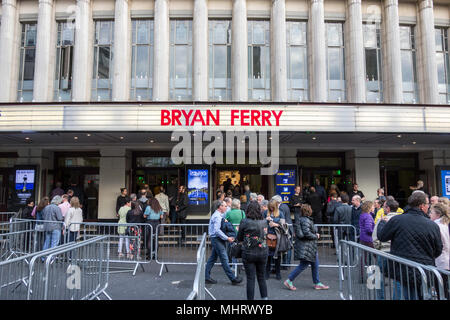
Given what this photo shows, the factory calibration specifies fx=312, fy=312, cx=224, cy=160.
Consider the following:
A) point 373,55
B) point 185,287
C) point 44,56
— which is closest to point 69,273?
point 185,287

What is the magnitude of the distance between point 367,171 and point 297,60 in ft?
21.2

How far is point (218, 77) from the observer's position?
15570 mm

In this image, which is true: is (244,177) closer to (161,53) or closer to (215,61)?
(215,61)

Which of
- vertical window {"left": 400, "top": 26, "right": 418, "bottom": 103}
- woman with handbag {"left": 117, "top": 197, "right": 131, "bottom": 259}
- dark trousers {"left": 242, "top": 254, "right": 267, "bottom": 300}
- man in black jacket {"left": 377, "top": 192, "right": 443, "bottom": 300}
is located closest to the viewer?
man in black jacket {"left": 377, "top": 192, "right": 443, "bottom": 300}

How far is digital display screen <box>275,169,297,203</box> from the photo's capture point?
14.1 meters

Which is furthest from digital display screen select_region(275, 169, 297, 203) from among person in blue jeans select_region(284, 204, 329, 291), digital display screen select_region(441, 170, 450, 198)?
person in blue jeans select_region(284, 204, 329, 291)

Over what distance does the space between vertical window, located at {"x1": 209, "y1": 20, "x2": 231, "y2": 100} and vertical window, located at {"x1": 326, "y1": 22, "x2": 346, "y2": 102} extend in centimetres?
506

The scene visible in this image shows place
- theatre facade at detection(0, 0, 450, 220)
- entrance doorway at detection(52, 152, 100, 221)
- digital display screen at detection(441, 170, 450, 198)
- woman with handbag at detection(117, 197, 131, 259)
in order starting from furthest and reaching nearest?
entrance doorway at detection(52, 152, 100, 221) < theatre facade at detection(0, 0, 450, 220) < digital display screen at detection(441, 170, 450, 198) < woman with handbag at detection(117, 197, 131, 259)

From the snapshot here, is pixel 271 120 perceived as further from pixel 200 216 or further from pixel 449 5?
pixel 449 5

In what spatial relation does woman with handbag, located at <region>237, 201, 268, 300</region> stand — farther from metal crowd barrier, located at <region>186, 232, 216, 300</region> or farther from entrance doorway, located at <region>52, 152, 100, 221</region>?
entrance doorway, located at <region>52, 152, 100, 221</region>

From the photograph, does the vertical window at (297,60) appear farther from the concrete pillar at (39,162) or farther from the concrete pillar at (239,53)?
the concrete pillar at (39,162)

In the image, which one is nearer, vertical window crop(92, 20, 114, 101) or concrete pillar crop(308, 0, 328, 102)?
concrete pillar crop(308, 0, 328, 102)

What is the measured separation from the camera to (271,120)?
10898mm

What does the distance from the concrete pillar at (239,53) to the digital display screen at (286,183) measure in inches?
156
